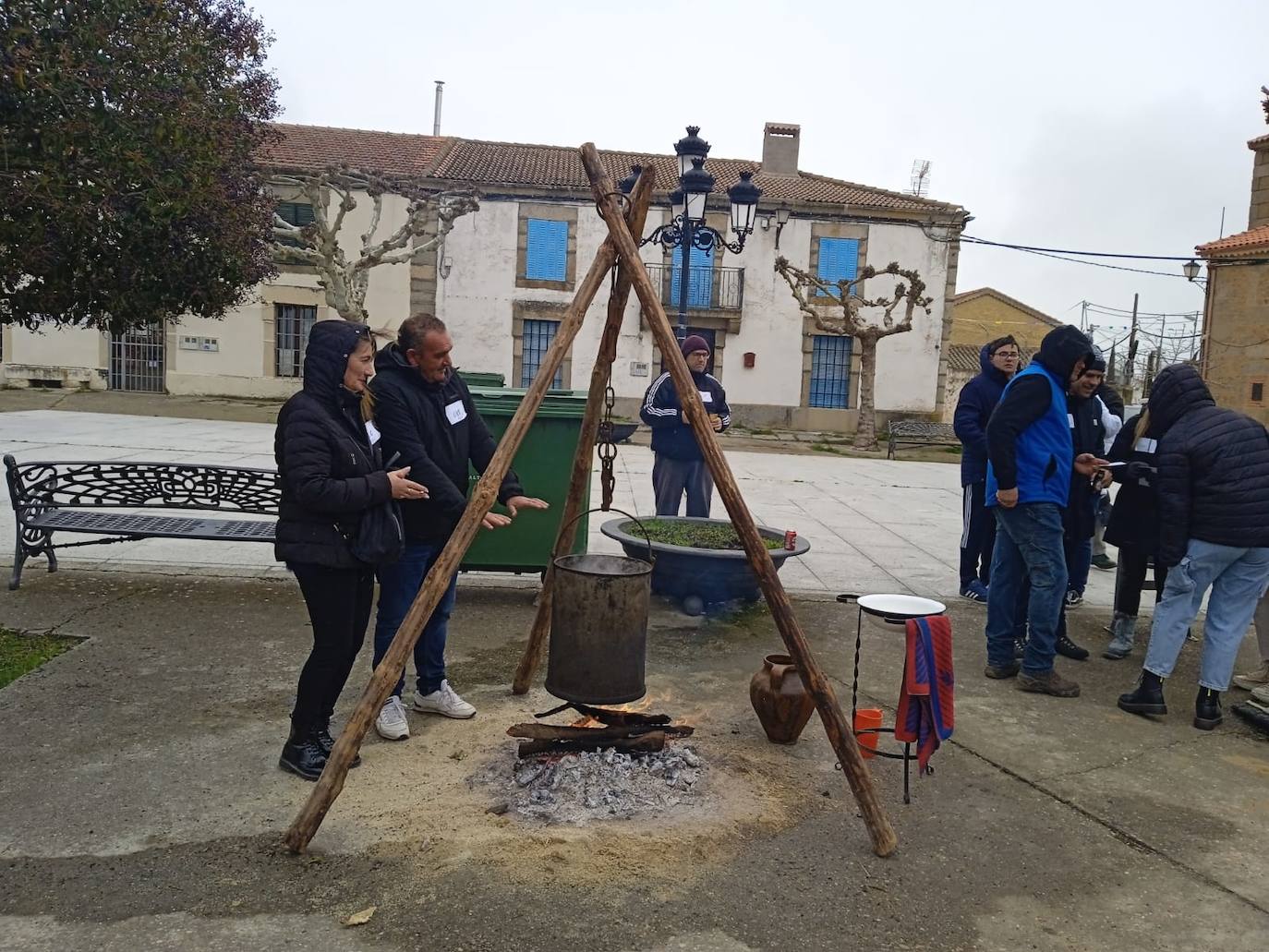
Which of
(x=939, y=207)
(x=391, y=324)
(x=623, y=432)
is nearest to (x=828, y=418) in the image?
(x=939, y=207)

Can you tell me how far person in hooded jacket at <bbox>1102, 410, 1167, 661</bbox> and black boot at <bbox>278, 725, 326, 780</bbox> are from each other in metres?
4.21

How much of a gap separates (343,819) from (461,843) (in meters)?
0.44

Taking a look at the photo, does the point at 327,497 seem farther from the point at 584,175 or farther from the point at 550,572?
the point at 584,175

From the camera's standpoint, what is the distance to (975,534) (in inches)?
265

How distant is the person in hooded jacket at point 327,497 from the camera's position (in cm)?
335

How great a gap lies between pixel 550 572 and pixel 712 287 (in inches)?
942

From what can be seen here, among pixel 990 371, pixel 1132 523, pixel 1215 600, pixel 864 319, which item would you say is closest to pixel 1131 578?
pixel 1132 523

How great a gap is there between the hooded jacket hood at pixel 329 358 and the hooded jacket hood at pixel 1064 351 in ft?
11.0

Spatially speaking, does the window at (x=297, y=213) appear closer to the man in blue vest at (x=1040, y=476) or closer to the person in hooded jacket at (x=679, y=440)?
the person in hooded jacket at (x=679, y=440)

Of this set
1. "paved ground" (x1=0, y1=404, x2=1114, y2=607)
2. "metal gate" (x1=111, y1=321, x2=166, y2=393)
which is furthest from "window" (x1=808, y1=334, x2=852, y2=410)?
"metal gate" (x1=111, y1=321, x2=166, y2=393)

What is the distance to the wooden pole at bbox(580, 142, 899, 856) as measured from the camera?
10.8ft

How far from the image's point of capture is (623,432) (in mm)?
6012

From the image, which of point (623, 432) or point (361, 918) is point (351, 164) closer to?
point (623, 432)

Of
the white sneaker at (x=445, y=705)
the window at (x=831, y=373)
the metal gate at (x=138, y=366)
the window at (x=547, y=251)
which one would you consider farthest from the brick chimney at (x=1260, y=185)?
the metal gate at (x=138, y=366)
